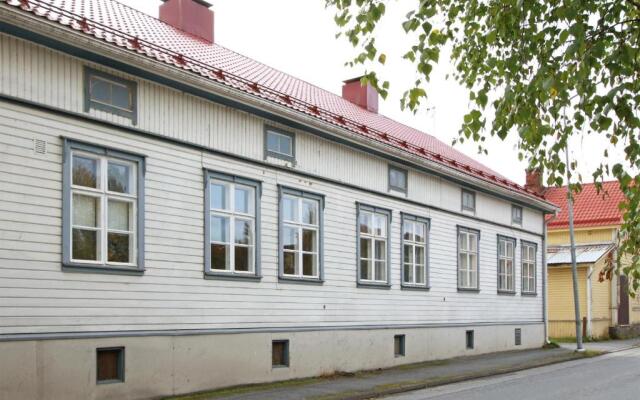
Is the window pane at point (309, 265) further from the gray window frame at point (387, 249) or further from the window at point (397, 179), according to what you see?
the window at point (397, 179)

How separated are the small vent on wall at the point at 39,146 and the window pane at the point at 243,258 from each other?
15.8ft

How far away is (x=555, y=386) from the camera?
16656 millimetres

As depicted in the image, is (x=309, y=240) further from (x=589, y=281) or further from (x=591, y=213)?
(x=591, y=213)

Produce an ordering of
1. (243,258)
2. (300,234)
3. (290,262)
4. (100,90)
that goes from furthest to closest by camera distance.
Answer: (300,234) → (290,262) → (243,258) → (100,90)

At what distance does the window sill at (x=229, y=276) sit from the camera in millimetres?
15102

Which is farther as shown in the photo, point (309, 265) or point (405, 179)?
point (405, 179)

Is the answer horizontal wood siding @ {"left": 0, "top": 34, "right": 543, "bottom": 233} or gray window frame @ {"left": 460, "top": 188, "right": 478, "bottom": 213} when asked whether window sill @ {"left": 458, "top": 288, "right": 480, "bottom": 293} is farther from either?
horizontal wood siding @ {"left": 0, "top": 34, "right": 543, "bottom": 233}

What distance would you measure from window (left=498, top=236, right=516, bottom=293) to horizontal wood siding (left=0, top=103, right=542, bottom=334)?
6805 millimetres

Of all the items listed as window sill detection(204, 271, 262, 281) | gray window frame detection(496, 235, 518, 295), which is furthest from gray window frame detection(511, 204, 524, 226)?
window sill detection(204, 271, 262, 281)

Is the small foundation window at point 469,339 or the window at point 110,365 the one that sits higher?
the window at point 110,365

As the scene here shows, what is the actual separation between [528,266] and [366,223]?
1194 cm

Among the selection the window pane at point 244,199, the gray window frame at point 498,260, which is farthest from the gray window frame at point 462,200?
the window pane at point 244,199

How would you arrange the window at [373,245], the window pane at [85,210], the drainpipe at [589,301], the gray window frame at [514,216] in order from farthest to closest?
the drainpipe at [589,301]
the gray window frame at [514,216]
the window at [373,245]
the window pane at [85,210]

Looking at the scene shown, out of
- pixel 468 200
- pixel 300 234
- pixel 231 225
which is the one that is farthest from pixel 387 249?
pixel 231 225
